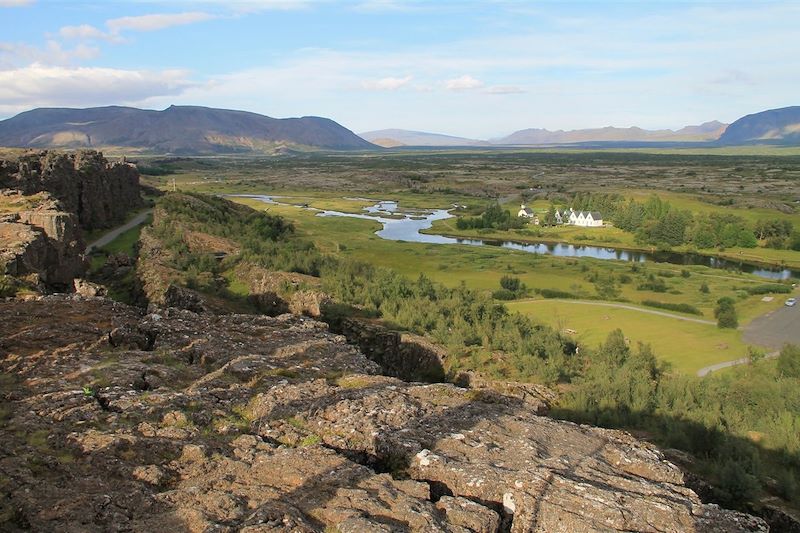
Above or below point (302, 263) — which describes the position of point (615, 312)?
below

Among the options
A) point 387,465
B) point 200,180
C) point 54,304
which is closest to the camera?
point 387,465

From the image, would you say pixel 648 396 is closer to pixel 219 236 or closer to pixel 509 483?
pixel 509 483

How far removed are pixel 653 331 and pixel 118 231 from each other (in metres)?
41.2

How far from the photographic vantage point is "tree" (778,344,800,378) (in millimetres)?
28766

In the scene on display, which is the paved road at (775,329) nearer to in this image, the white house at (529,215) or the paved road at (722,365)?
the paved road at (722,365)

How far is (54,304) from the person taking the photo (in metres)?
18.9

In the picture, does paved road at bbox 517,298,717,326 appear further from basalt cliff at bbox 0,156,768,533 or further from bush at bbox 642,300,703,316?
basalt cliff at bbox 0,156,768,533

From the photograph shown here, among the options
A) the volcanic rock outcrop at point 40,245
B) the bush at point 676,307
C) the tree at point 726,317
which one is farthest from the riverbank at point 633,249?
the volcanic rock outcrop at point 40,245

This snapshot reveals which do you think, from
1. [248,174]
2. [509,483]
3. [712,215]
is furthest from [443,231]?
[248,174]

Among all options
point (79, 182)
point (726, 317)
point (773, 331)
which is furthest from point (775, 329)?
point (79, 182)

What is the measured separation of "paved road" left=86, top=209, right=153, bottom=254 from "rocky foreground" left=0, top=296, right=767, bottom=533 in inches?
1102

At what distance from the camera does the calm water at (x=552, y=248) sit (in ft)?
250

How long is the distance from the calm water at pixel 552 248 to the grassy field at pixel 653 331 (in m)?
32.9

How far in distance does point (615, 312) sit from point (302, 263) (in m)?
23.7
